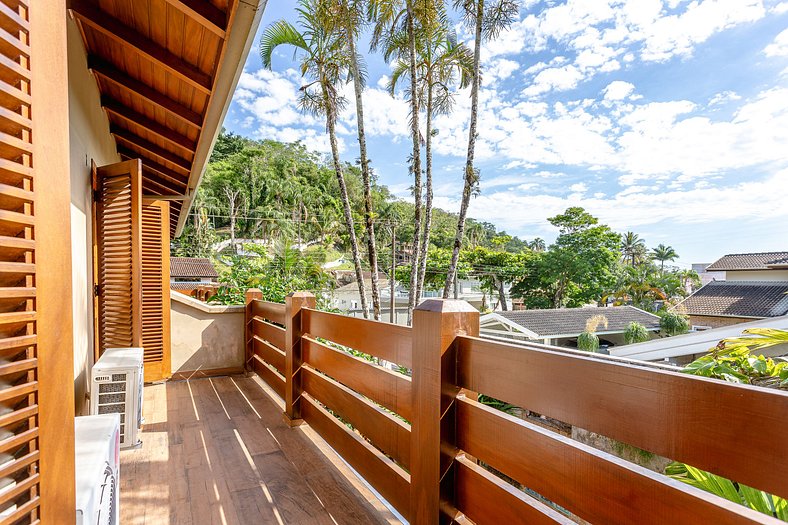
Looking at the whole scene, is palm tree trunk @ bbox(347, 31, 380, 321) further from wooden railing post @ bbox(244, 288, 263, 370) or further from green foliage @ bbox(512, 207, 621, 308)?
green foliage @ bbox(512, 207, 621, 308)

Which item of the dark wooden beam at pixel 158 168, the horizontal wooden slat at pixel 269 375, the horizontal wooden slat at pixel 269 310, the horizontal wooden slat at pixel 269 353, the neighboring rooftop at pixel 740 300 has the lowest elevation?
the neighboring rooftop at pixel 740 300

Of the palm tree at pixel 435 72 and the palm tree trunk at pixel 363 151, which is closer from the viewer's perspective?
the palm tree trunk at pixel 363 151

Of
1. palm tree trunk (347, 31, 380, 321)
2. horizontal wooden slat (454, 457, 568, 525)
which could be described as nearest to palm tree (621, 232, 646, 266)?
palm tree trunk (347, 31, 380, 321)

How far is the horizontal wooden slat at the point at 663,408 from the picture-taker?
68 cm

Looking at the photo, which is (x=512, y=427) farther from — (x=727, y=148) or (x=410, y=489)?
(x=727, y=148)

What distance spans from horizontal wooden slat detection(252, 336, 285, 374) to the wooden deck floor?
1.19 ft

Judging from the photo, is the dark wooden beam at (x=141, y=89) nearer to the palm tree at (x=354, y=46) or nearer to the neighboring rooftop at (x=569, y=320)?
the palm tree at (x=354, y=46)

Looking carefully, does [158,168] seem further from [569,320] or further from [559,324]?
[569,320]

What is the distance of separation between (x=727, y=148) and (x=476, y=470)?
38077 millimetres

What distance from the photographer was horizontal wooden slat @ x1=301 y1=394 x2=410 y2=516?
5.84ft

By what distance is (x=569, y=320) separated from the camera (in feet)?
58.1

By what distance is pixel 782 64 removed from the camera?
23.0 meters

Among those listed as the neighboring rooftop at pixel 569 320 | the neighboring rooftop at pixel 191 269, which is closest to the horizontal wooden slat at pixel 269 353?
the neighboring rooftop at pixel 569 320

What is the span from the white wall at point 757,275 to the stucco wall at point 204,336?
70.3 ft
